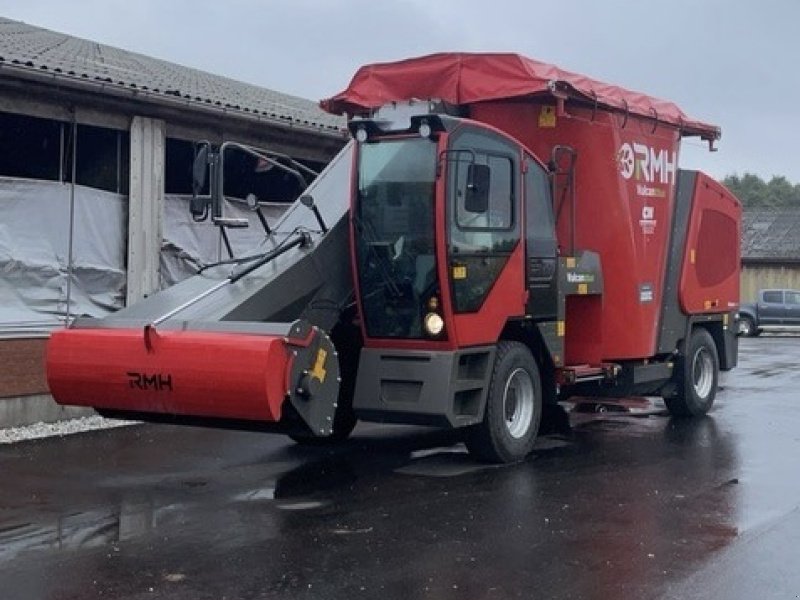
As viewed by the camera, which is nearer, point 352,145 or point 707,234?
point 352,145

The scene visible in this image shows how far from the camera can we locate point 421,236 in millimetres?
8969

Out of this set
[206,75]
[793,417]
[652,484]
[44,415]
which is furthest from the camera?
[206,75]

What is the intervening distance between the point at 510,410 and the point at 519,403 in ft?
0.37

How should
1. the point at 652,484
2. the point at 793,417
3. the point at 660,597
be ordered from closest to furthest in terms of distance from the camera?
the point at 660,597 < the point at 652,484 < the point at 793,417

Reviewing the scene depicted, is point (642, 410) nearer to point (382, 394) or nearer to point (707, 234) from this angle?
point (707, 234)

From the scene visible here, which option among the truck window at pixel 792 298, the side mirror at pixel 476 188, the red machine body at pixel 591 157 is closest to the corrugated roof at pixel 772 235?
the truck window at pixel 792 298

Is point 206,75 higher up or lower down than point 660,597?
higher up

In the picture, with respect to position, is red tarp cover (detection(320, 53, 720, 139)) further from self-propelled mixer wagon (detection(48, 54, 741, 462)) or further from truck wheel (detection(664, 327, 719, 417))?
truck wheel (detection(664, 327, 719, 417))

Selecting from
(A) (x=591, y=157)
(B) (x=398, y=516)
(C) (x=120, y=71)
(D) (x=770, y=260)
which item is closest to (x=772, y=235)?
(D) (x=770, y=260)

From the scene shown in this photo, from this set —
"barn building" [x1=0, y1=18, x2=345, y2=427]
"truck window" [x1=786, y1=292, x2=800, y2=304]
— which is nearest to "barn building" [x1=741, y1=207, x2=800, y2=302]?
"truck window" [x1=786, y1=292, x2=800, y2=304]

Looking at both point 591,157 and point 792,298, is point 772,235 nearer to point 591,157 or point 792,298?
point 792,298

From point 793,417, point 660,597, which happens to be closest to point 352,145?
point 660,597

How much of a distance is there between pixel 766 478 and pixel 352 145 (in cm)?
440

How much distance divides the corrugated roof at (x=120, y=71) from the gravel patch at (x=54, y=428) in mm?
3479
